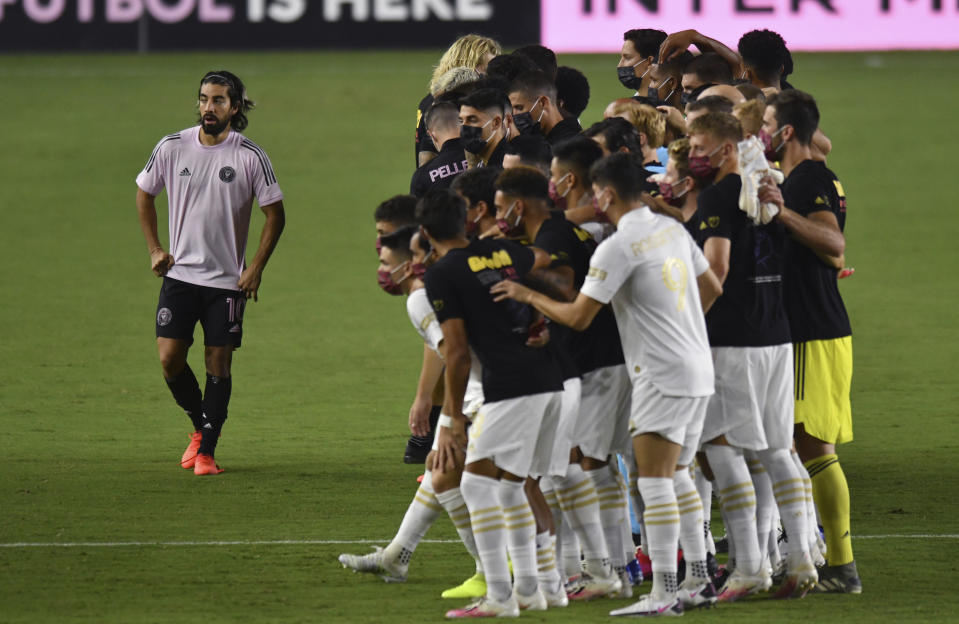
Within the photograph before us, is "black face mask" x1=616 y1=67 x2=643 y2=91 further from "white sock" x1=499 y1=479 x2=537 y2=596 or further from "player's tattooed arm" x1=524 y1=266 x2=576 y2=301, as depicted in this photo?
"white sock" x1=499 y1=479 x2=537 y2=596

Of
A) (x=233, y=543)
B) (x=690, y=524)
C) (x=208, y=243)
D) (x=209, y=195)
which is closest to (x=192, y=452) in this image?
(x=208, y=243)

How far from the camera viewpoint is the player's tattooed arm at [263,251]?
9148 mm

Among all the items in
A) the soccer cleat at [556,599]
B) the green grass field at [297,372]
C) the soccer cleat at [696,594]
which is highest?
the soccer cleat at [696,594]

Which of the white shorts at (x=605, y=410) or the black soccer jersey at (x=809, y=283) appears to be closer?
the white shorts at (x=605, y=410)

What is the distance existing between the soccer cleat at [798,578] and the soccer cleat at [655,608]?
2.00ft

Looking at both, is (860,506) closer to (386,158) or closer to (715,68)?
(715,68)

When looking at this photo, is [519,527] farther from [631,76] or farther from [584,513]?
[631,76]

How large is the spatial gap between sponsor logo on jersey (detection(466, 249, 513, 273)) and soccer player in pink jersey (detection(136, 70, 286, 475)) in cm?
315

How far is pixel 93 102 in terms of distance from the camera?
78.8ft

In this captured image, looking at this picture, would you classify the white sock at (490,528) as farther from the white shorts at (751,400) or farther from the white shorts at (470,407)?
the white shorts at (751,400)

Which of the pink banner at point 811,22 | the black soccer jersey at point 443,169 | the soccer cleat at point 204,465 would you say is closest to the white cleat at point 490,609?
the black soccer jersey at point 443,169

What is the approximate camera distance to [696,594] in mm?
6387

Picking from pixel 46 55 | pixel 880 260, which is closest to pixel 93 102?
pixel 46 55

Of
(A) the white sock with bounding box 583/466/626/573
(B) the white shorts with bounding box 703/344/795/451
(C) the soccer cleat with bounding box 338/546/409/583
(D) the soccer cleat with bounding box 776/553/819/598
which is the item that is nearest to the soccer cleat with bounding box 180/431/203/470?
(C) the soccer cleat with bounding box 338/546/409/583
